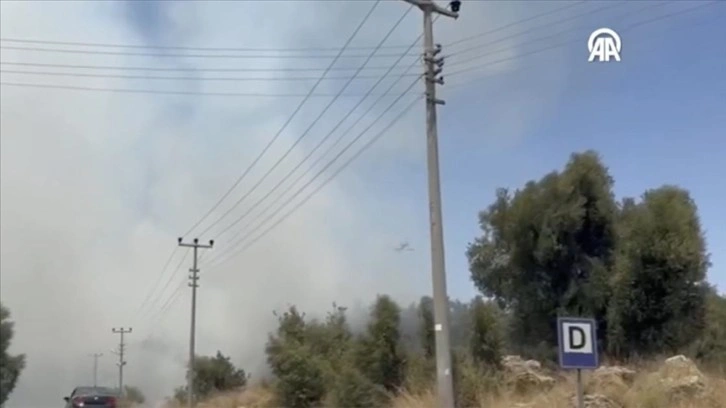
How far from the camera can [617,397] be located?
25.2 meters

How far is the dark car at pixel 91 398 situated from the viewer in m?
36.6

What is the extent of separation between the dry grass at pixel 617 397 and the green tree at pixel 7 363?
10.3m

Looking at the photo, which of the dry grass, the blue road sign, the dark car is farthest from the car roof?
the blue road sign

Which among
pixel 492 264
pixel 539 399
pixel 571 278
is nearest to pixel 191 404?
pixel 492 264

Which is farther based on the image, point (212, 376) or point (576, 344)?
point (212, 376)

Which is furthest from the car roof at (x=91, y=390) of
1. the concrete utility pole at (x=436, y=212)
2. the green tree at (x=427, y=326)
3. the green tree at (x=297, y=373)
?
the concrete utility pole at (x=436, y=212)

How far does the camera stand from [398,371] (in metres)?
32.7

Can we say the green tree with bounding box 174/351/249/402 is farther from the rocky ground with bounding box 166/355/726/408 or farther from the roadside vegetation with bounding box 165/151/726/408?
the rocky ground with bounding box 166/355/726/408

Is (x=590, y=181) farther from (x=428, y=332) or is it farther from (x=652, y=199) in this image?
(x=428, y=332)

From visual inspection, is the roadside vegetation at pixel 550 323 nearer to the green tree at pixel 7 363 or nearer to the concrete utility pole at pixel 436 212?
the concrete utility pole at pixel 436 212

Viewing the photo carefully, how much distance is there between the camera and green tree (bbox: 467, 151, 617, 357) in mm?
39312

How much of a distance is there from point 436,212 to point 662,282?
1726 centimetres

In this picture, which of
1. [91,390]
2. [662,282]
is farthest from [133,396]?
[662,282]

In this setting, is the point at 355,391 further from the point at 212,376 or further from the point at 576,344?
the point at 212,376
